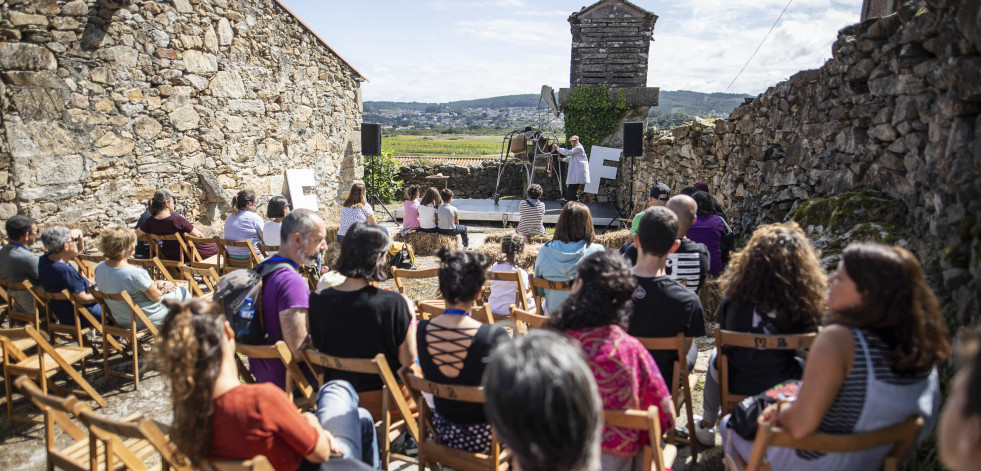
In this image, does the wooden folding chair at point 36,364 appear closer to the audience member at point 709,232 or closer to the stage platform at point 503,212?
the audience member at point 709,232

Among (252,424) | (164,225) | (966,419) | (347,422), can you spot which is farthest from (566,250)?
(164,225)

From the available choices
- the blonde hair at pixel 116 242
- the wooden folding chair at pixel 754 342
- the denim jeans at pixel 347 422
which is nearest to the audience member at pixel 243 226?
the blonde hair at pixel 116 242

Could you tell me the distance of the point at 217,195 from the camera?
7.89 m

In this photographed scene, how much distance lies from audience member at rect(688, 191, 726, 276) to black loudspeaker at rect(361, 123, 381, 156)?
753cm

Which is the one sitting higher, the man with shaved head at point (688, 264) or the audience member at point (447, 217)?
the man with shaved head at point (688, 264)

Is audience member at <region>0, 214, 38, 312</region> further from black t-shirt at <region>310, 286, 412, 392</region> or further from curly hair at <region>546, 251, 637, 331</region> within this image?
curly hair at <region>546, 251, 637, 331</region>

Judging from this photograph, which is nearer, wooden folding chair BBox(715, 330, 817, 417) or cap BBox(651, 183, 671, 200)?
wooden folding chair BBox(715, 330, 817, 417)

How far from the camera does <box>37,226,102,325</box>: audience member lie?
11.7 feet

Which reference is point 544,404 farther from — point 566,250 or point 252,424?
point 566,250

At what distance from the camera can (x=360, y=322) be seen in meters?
2.41

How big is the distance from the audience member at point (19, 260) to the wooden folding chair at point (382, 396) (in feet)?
8.52

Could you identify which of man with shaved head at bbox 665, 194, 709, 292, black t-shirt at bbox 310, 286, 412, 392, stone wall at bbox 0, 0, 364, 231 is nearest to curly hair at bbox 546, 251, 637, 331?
black t-shirt at bbox 310, 286, 412, 392

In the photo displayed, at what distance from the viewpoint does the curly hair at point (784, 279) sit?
233 centimetres

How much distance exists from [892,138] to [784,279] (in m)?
2.41
